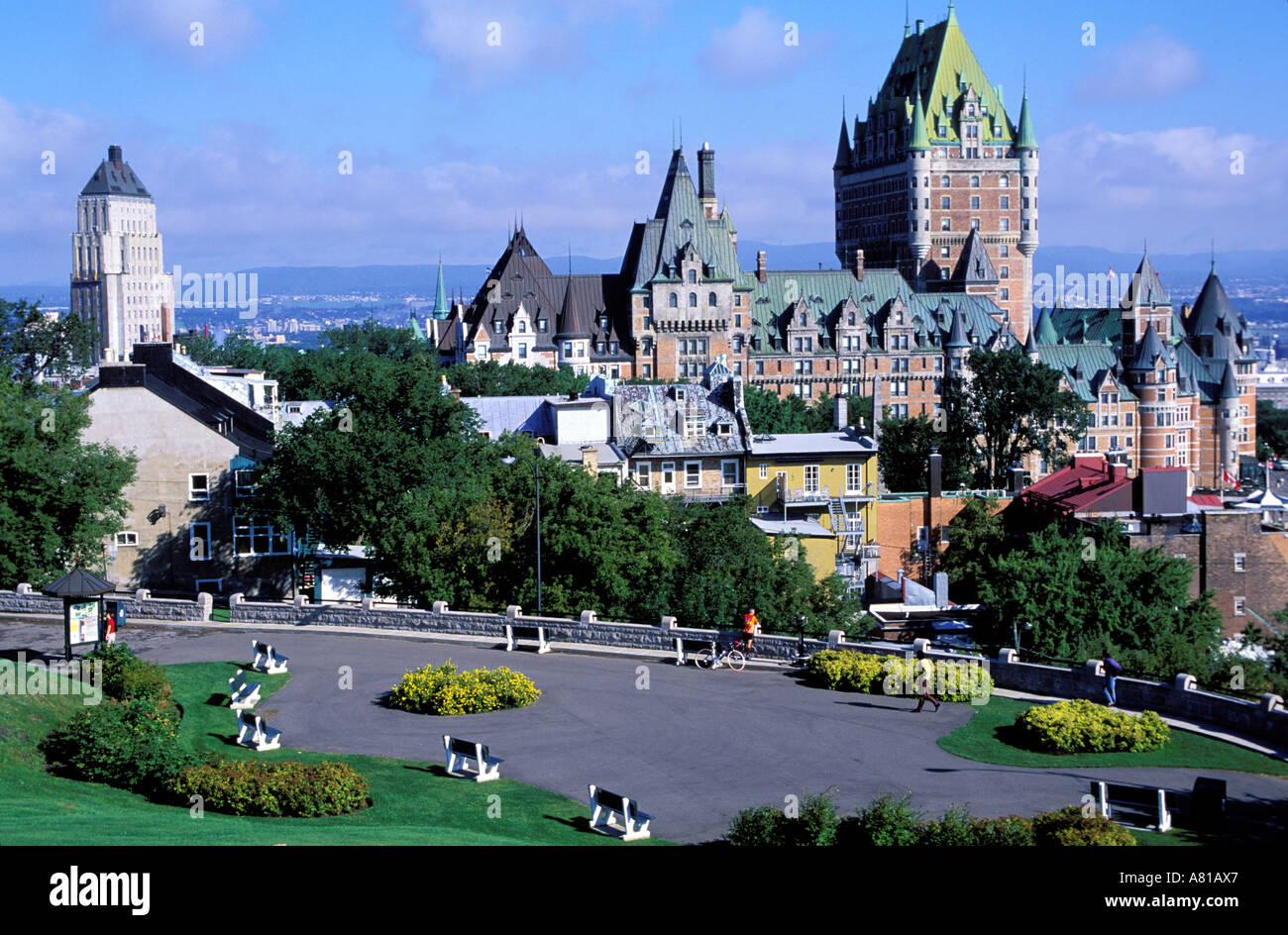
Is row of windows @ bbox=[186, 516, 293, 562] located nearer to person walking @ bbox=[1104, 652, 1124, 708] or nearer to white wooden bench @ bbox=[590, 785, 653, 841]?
person walking @ bbox=[1104, 652, 1124, 708]

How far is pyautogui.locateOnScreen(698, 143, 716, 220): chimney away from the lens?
160125 millimetres

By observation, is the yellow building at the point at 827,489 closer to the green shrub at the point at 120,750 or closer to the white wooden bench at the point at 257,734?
the white wooden bench at the point at 257,734

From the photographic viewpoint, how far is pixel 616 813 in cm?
2392

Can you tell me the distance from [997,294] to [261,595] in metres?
142

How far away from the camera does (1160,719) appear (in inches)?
1163

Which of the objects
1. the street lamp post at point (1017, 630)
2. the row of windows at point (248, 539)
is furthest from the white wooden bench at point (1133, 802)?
the row of windows at point (248, 539)

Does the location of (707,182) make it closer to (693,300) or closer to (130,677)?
(693,300)

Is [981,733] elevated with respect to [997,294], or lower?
lower

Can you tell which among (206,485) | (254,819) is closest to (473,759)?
(254,819)
